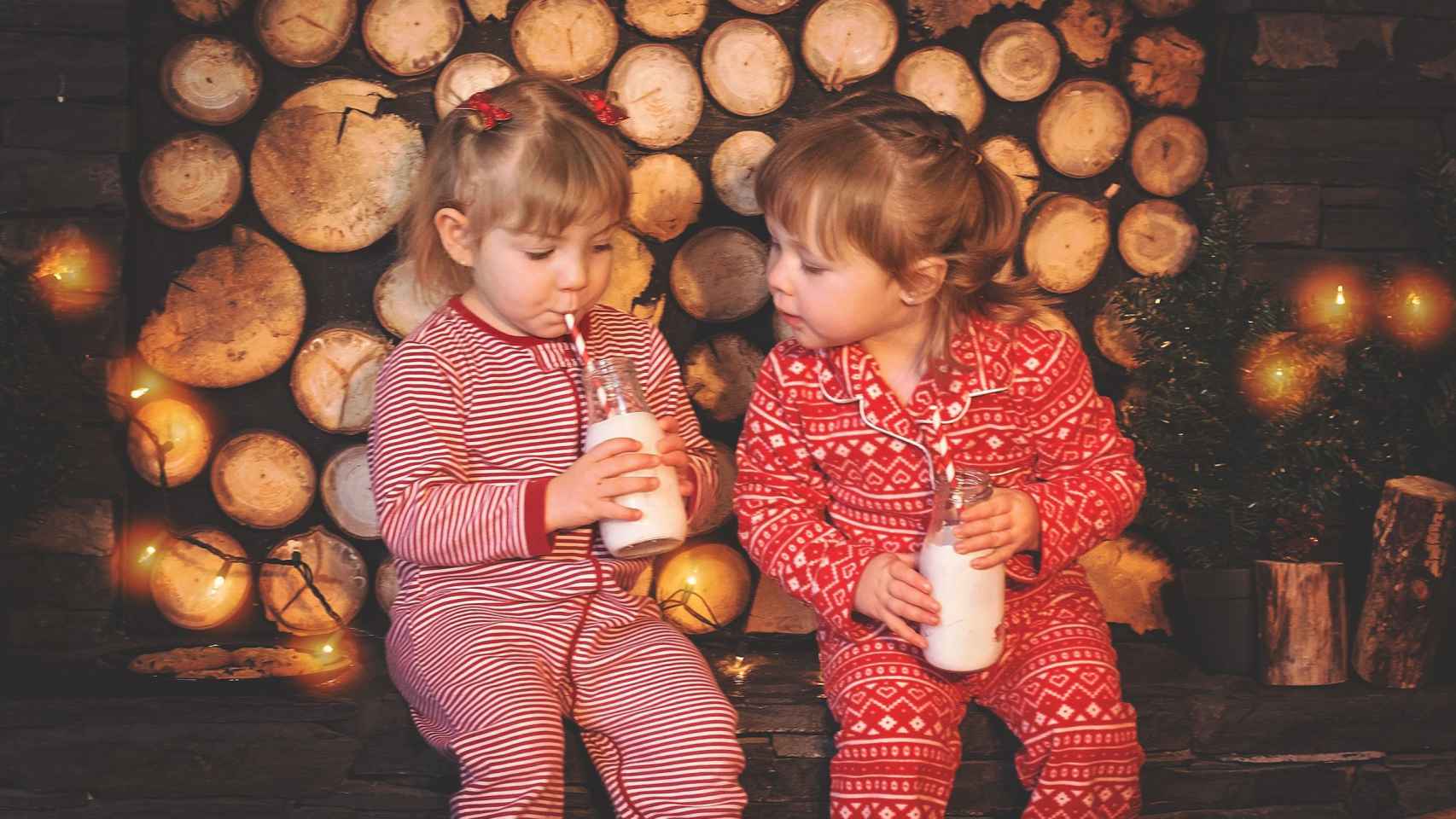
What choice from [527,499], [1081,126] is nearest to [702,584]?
[527,499]

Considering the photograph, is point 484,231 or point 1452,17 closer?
point 484,231

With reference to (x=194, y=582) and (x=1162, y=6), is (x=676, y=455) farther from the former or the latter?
(x=1162, y=6)

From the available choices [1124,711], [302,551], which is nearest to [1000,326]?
[1124,711]

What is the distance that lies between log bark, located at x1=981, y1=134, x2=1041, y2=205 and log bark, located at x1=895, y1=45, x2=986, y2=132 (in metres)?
0.07

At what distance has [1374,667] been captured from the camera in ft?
6.68

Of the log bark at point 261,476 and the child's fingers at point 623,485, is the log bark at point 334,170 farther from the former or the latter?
the child's fingers at point 623,485

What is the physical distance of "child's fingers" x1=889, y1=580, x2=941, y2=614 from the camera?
1.67 meters

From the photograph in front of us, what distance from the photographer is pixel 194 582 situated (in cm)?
226

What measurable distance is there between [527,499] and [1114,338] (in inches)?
46.3

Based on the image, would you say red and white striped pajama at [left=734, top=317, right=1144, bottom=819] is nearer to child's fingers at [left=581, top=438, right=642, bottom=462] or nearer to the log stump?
child's fingers at [left=581, top=438, right=642, bottom=462]

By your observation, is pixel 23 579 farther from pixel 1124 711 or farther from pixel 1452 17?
pixel 1452 17

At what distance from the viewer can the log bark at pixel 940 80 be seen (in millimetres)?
2275

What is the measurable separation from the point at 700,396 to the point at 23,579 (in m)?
1.21

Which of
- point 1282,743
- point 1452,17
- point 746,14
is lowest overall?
point 1282,743
